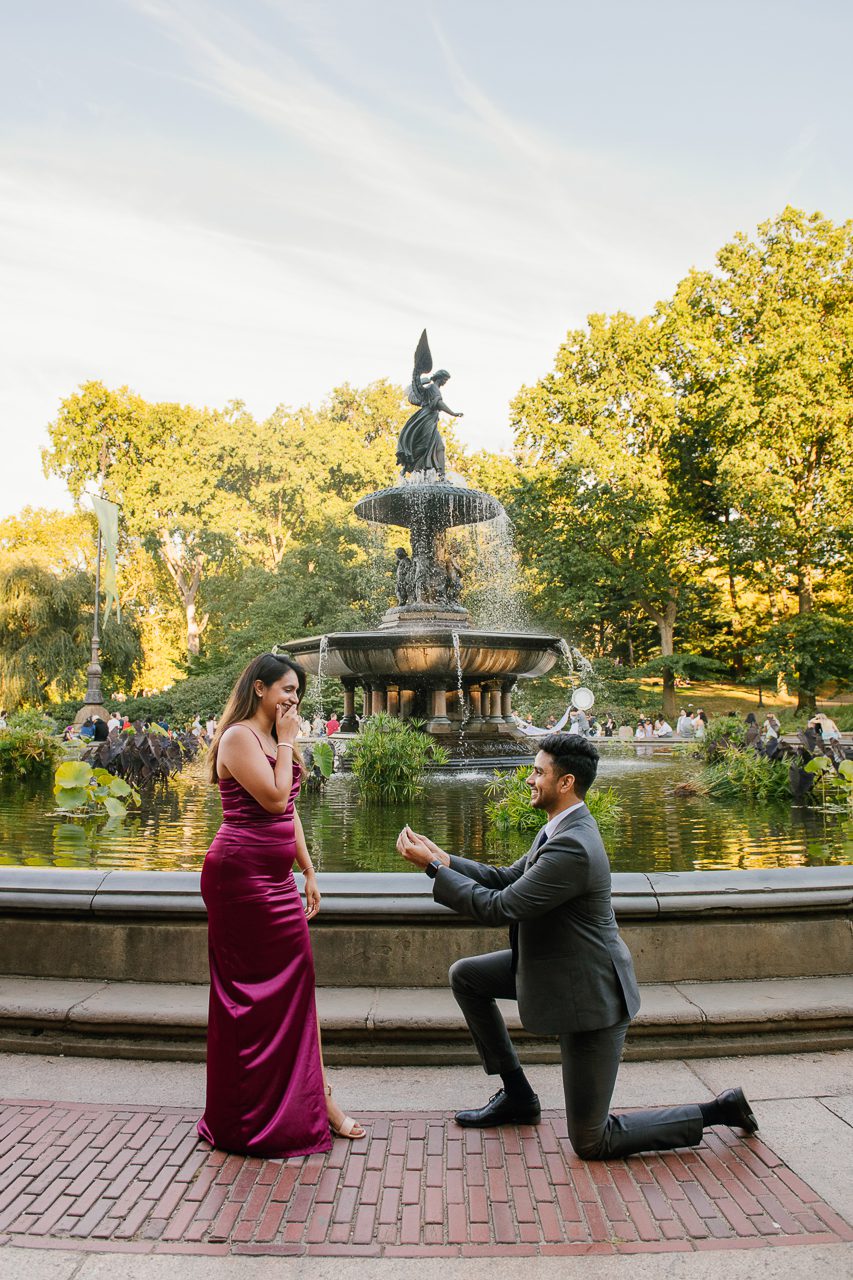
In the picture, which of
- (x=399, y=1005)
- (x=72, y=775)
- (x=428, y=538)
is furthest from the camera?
(x=428, y=538)

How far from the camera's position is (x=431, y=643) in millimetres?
13359

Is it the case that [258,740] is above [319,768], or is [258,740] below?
above

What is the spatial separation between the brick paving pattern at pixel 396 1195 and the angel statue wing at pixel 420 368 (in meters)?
14.7

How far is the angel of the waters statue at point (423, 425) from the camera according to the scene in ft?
55.5

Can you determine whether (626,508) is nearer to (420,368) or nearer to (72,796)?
(420,368)

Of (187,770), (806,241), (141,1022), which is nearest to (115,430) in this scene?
(806,241)

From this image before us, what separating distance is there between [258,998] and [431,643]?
10.0 meters

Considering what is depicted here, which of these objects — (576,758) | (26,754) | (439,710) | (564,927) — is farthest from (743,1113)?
(26,754)

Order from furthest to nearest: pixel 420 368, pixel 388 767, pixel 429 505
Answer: pixel 420 368, pixel 429 505, pixel 388 767

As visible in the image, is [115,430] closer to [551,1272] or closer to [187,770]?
[187,770]

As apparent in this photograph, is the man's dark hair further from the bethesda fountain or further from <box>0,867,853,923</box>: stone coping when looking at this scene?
the bethesda fountain

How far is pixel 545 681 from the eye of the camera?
3859 cm

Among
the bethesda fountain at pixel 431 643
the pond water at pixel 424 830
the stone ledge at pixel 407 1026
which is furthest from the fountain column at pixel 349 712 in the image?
the stone ledge at pixel 407 1026

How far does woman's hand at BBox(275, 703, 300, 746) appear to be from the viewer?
144 inches
